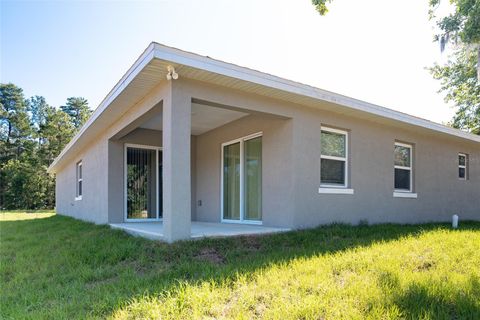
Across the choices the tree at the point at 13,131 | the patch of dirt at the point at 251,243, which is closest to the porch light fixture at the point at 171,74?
the patch of dirt at the point at 251,243

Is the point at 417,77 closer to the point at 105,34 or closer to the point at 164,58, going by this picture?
the point at 105,34

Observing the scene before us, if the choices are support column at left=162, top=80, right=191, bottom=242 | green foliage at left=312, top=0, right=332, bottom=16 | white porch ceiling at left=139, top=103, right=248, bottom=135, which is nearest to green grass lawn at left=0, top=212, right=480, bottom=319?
support column at left=162, top=80, right=191, bottom=242

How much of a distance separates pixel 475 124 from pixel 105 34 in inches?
774

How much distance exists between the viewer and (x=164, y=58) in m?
4.95

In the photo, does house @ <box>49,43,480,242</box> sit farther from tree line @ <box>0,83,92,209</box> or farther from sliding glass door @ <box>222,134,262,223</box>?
tree line @ <box>0,83,92,209</box>

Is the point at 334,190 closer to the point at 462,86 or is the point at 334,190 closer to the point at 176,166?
the point at 176,166

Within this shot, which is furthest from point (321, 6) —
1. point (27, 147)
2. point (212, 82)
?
point (27, 147)

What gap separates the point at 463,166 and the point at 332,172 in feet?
22.5

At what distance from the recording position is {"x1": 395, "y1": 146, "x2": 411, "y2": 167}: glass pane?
947 centimetres

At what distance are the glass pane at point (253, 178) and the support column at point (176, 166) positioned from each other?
9.12ft

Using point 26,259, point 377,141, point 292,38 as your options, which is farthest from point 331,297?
point 292,38

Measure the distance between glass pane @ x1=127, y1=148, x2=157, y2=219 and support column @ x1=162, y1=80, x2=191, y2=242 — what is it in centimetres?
443

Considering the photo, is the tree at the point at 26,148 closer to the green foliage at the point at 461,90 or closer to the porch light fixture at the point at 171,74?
the porch light fixture at the point at 171,74

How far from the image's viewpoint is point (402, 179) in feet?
31.4
